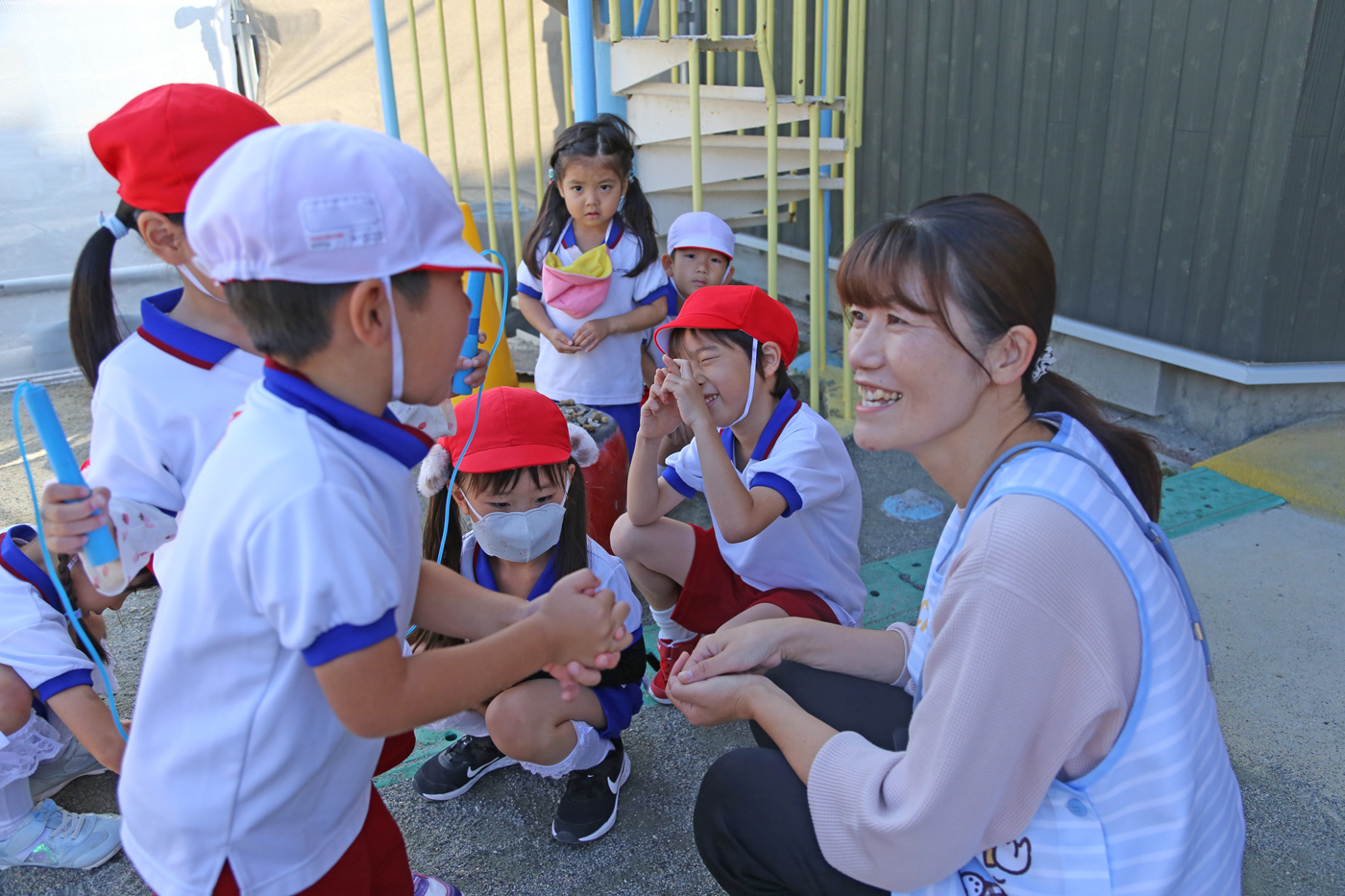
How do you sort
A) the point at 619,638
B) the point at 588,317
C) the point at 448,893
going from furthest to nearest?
the point at 588,317, the point at 448,893, the point at 619,638

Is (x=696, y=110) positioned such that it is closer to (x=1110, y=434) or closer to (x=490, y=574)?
(x=490, y=574)

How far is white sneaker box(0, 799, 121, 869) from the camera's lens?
82.7 inches

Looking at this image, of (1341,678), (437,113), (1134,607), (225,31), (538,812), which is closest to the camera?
(1134,607)

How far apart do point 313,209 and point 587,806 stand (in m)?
1.55

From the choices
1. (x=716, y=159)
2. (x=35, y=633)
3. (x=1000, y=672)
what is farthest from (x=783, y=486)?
(x=716, y=159)

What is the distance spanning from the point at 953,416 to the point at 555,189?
271cm

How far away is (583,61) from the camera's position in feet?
15.4

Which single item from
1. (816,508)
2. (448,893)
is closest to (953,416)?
(816,508)

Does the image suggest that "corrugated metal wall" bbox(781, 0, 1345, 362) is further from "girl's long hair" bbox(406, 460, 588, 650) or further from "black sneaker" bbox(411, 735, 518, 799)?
"black sneaker" bbox(411, 735, 518, 799)

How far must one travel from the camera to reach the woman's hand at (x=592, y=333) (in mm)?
3674

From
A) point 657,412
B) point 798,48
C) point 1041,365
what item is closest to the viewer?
point 1041,365

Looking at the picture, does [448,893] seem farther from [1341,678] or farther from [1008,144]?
[1008,144]

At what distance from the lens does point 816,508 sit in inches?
100

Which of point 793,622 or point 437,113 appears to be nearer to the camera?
point 793,622
